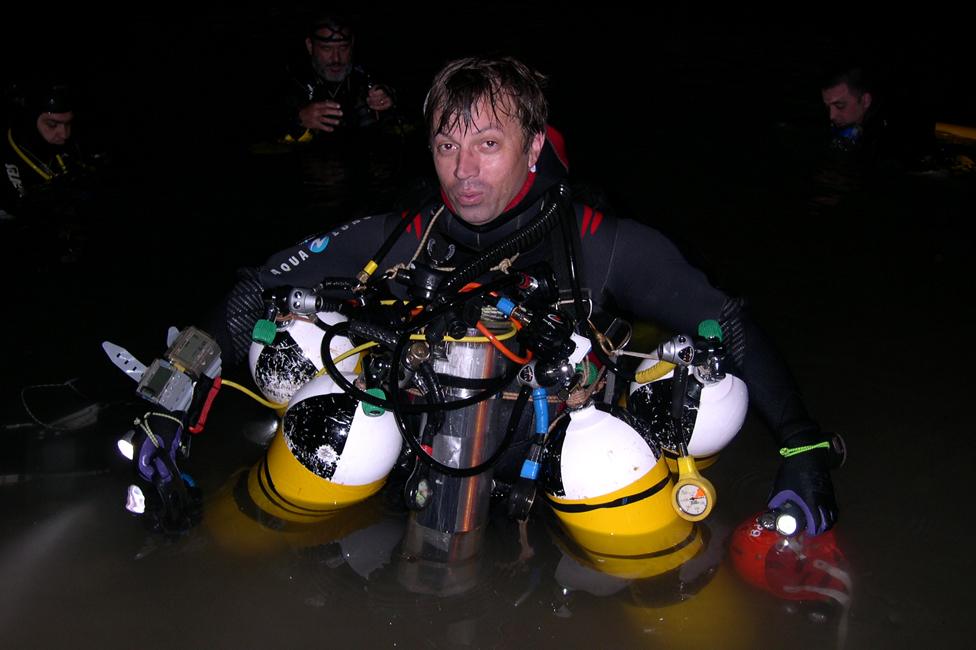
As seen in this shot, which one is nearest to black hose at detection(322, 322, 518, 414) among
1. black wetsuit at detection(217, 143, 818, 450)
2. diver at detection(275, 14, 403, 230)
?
black wetsuit at detection(217, 143, 818, 450)

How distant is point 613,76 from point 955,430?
27.8 feet

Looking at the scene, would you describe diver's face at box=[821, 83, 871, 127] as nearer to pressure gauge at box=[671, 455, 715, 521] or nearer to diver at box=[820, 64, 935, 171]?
diver at box=[820, 64, 935, 171]

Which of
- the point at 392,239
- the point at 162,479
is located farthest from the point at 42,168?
the point at 392,239

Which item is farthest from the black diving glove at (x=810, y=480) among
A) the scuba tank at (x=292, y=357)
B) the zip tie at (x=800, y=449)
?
the scuba tank at (x=292, y=357)

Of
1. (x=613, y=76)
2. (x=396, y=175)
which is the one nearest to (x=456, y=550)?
(x=396, y=175)

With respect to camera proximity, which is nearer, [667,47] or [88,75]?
[88,75]

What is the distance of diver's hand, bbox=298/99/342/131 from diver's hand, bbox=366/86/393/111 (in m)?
0.28

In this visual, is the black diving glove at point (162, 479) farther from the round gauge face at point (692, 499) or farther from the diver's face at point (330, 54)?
the diver's face at point (330, 54)

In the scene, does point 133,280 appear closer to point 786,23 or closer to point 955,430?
point 955,430

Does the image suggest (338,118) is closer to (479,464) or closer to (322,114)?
(322,114)

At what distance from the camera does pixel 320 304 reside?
109 inches

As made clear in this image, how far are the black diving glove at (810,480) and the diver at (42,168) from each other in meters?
4.92

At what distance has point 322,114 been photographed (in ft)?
24.3

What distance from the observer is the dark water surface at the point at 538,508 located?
281cm
